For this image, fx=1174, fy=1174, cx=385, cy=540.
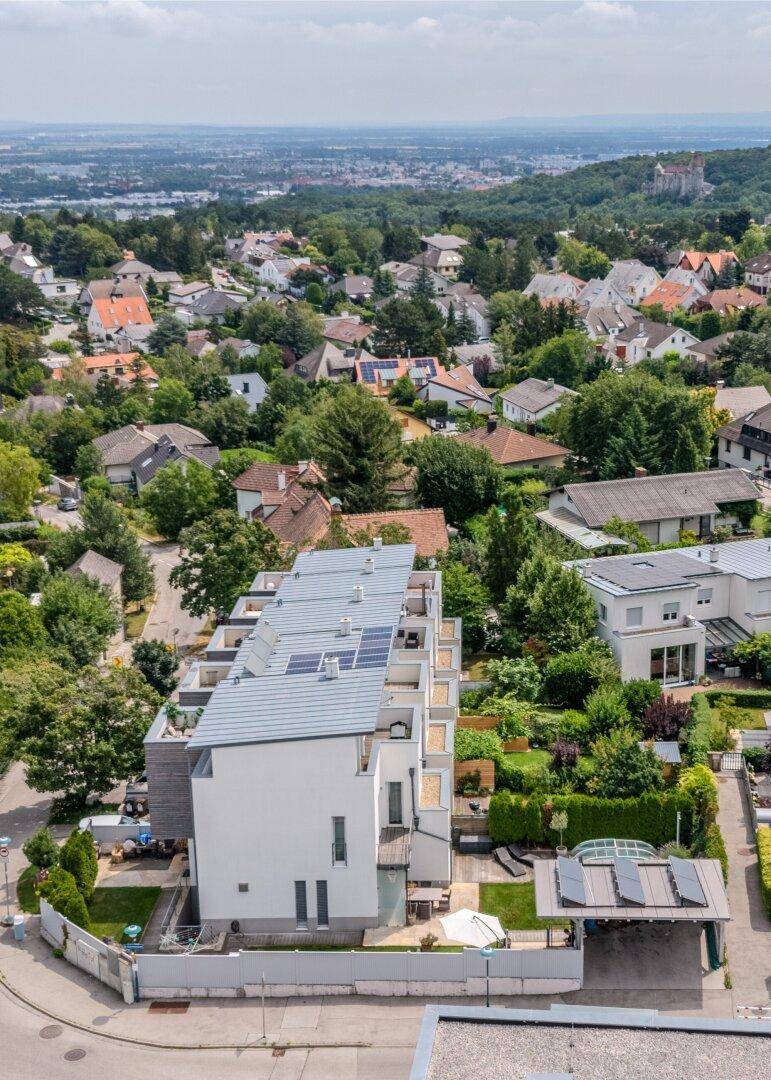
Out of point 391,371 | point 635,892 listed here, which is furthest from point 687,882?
point 391,371

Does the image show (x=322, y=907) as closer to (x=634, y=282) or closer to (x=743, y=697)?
(x=743, y=697)

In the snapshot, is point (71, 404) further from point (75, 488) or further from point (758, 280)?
point (758, 280)

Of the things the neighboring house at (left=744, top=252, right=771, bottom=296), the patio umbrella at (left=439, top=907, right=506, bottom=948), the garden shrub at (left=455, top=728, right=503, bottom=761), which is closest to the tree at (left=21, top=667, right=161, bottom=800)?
the garden shrub at (left=455, top=728, right=503, bottom=761)

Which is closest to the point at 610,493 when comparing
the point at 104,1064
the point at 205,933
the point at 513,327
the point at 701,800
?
the point at 701,800

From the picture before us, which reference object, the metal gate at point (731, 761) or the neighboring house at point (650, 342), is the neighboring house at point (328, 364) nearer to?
the neighboring house at point (650, 342)

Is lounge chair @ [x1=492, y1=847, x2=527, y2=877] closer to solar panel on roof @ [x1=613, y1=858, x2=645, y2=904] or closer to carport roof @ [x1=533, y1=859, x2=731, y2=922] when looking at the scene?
carport roof @ [x1=533, y1=859, x2=731, y2=922]
